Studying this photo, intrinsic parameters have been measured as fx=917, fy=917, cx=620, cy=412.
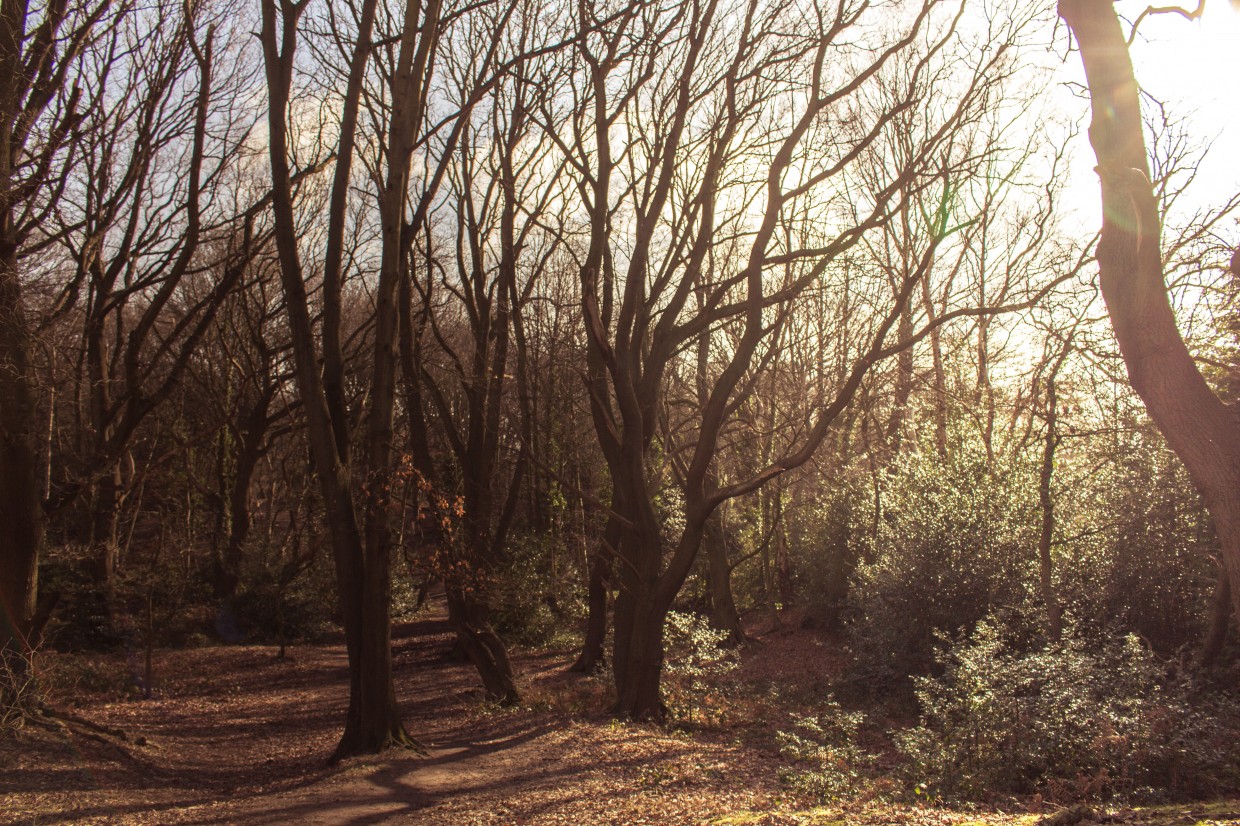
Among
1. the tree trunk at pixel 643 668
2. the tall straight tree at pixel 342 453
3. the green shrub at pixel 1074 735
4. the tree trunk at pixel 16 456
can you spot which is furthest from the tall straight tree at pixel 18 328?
the green shrub at pixel 1074 735

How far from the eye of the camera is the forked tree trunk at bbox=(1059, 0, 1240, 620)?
573 cm

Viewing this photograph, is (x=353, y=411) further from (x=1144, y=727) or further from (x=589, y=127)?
(x=1144, y=727)

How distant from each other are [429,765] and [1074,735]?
586cm

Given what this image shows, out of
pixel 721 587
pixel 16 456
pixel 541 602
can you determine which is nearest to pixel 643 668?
pixel 16 456

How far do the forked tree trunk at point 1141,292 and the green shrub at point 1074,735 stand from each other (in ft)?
6.98

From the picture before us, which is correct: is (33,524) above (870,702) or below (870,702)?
above

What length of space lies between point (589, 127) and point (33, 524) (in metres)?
8.27

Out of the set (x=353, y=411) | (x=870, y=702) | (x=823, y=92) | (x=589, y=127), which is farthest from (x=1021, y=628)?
(x=353, y=411)

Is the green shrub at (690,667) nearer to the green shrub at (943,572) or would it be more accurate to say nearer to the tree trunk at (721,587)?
the green shrub at (943,572)

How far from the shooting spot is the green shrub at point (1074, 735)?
7.46m

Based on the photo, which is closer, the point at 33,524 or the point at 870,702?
the point at 33,524

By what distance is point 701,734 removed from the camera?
432 inches

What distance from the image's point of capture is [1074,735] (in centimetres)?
795

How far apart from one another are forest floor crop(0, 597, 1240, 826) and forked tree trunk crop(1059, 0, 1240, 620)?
202 centimetres
